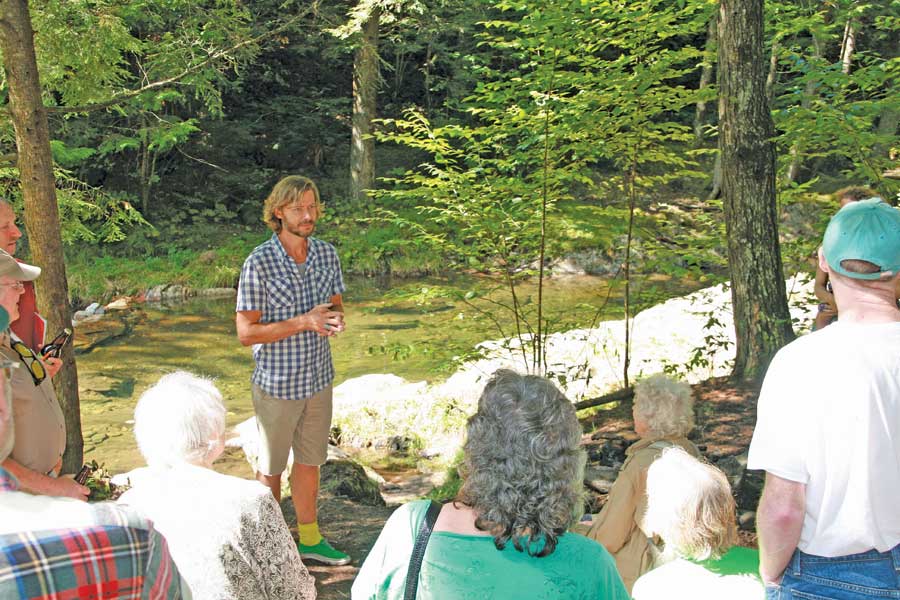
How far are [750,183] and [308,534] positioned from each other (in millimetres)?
3806

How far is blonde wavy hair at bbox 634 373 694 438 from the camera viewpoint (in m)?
3.05

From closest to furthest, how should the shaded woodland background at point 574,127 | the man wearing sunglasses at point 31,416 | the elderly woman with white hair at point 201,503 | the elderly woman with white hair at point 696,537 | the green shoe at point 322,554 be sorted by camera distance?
the elderly woman with white hair at point 201,503 → the elderly woman with white hair at point 696,537 → the man wearing sunglasses at point 31,416 → the green shoe at point 322,554 → the shaded woodland background at point 574,127

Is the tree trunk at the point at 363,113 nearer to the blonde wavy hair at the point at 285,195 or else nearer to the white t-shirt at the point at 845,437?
the blonde wavy hair at the point at 285,195

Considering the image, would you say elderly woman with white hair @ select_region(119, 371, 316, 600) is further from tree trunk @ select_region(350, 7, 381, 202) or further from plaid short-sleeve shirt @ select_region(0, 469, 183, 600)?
tree trunk @ select_region(350, 7, 381, 202)

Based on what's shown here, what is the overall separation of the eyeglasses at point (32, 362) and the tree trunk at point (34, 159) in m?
1.75

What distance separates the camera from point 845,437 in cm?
197

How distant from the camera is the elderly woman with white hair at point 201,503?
209 cm

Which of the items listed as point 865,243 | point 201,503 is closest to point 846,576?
point 865,243

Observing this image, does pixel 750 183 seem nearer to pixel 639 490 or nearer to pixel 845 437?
pixel 639 490

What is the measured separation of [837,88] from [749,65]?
2.16ft

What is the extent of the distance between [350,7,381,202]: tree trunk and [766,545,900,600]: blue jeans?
15.7 m

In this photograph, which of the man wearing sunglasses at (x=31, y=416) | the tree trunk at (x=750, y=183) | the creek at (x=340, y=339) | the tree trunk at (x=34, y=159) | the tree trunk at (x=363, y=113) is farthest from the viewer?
the tree trunk at (x=363, y=113)

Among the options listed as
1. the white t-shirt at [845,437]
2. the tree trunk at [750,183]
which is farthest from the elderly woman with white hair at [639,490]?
the tree trunk at [750,183]

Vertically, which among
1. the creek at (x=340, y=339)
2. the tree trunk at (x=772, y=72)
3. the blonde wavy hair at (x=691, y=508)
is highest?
the tree trunk at (x=772, y=72)
